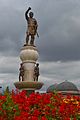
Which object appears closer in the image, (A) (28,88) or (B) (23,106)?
(B) (23,106)

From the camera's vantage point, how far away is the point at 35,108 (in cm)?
715

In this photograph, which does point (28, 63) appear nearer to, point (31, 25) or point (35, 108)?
point (31, 25)

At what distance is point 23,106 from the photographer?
6723 millimetres

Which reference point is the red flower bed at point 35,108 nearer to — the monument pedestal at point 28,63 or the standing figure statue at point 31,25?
the monument pedestal at point 28,63

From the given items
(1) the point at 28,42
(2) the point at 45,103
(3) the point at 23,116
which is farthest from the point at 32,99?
(1) the point at 28,42

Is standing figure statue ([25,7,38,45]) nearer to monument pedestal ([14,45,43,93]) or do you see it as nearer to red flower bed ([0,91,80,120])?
monument pedestal ([14,45,43,93])

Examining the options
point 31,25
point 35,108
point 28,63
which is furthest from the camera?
point 31,25

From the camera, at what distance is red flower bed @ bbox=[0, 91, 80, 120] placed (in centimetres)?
625

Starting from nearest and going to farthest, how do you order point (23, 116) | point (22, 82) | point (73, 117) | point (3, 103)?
point (23, 116), point (3, 103), point (73, 117), point (22, 82)

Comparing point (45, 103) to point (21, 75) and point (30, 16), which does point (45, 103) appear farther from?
point (30, 16)

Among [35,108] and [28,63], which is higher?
[28,63]

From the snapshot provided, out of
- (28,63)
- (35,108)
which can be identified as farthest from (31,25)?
(35,108)

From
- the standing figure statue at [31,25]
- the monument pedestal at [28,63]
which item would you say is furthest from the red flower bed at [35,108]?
the standing figure statue at [31,25]

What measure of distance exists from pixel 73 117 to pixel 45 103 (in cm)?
62
